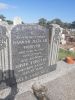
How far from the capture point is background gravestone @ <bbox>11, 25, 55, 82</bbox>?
157 inches

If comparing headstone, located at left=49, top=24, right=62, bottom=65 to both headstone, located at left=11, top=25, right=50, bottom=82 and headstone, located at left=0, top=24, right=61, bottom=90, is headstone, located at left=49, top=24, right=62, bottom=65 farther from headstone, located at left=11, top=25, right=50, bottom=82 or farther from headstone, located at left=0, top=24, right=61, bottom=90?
headstone, located at left=11, top=25, right=50, bottom=82

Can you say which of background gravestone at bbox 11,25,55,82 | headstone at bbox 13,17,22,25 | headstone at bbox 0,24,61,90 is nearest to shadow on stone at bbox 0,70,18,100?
headstone at bbox 0,24,61,90

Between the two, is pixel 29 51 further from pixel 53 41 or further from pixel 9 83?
pixel 53 41

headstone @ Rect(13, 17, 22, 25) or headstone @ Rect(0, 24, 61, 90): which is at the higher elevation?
headstone @ Rect(13, 17, 22, 25)

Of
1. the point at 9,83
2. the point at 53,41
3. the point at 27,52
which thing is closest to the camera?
the point at 9,83

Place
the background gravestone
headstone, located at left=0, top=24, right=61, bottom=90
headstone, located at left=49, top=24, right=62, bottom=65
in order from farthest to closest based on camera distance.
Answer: headstone, located at left=49, top=24, right=62, bottom=65
the background gravestone
headstone, located at left=0, top=24, right=61, bottom=90

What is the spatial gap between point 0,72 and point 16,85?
22.0 inches

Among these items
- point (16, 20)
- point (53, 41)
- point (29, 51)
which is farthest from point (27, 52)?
point (53, 41)

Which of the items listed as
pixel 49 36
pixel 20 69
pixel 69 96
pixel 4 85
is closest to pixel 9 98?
pixel 4 85

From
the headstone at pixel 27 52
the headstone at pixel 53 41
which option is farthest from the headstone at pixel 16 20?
the headstone at pixel 53 41

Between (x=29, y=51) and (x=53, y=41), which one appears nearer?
(x=29, y=51)

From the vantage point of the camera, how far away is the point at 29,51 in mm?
4340

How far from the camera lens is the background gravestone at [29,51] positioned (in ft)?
13.0

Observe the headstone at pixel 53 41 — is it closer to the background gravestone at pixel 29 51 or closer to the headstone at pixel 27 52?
the headstone at pixel 27 52
